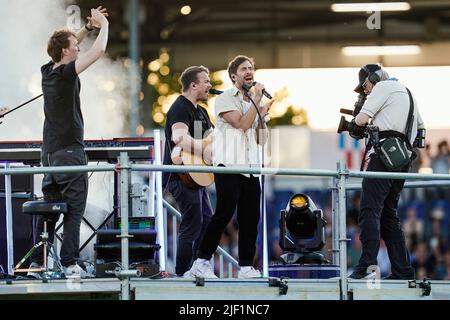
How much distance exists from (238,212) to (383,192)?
1.13m

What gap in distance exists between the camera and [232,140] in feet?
35.7

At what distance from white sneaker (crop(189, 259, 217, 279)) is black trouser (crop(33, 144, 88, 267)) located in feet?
2.90

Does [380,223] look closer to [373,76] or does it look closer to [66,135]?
[373,76]

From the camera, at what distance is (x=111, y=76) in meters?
16.9

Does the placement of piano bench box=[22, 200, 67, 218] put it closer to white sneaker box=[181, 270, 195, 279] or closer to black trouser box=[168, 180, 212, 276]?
white sneaker box=[181, 270, 195, 279]

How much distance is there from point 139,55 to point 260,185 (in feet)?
37.6

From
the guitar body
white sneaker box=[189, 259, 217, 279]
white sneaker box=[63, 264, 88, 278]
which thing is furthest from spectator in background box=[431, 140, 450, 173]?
white sneaker box=[63, 264, 88, 278]

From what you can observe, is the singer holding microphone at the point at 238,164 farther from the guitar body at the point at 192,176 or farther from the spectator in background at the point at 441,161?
the spectator in background at the point at 441,161

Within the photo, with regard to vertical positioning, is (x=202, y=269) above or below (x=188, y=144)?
below

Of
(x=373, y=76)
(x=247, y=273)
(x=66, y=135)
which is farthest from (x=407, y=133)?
(x=66, y=135)

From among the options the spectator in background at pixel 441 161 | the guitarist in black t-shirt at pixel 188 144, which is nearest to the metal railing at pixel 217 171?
the guitarist in black t-shirt at pixel 188 144

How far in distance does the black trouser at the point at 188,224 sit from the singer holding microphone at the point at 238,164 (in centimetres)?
47
